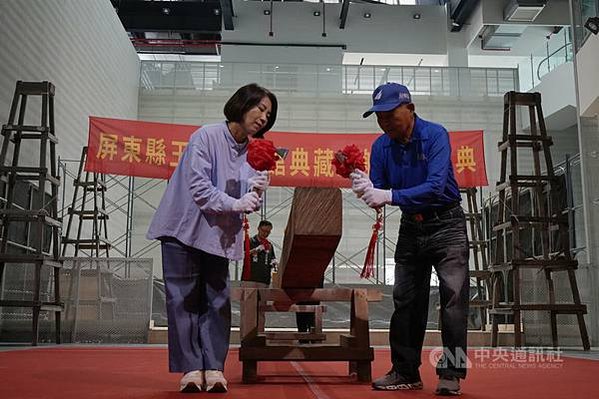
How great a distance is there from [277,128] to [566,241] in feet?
27.9

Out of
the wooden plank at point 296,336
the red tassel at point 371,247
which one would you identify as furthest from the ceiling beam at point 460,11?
the red tassel at point 371,247

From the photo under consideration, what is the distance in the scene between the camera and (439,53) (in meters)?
15.3

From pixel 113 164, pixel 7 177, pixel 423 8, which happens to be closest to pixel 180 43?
pixel 423 8

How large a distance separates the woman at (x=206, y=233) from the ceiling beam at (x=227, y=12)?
40.6ft

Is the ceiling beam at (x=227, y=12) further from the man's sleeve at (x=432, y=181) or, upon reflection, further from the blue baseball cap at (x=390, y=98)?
the man's sleeve at (x=432, y=181)

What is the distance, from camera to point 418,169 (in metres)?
2.50

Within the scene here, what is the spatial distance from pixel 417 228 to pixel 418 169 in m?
0.23

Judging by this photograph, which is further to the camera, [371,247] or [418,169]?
[371,247]

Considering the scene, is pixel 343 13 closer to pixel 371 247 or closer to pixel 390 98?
pixel 371 247

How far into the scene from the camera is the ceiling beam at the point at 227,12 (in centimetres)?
1416

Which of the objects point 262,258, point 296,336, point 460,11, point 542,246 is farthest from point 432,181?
point 460,11

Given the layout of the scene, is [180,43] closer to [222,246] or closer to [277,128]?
[277,128]

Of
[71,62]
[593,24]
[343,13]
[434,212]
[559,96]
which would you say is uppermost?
[343,13]

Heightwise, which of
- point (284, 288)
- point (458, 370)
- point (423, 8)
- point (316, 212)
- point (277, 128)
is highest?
point (423, 8)
